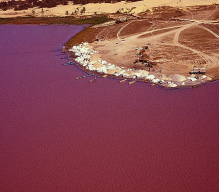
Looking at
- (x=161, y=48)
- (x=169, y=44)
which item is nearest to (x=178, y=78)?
(x=161, y=48)

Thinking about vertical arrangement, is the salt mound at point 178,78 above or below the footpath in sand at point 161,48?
below

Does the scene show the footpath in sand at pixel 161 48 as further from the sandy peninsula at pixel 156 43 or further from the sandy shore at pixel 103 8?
the sandy shore at pixel 103 8

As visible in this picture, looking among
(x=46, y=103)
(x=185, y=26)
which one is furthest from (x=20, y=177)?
(x=185, y=26)

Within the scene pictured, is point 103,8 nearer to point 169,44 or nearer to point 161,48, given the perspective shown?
point 169,44

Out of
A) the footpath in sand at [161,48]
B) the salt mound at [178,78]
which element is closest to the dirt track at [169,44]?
the footpath in sand at [161,48]

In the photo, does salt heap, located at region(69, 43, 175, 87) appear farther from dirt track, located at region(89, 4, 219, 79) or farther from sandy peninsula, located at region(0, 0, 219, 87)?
dirt track, located at region(89, 4, 219, 79)

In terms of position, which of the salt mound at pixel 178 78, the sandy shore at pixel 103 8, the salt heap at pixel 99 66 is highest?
the sandy shore at pixel 103 8

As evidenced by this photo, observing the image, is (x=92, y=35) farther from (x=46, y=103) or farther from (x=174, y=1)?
(x=174, y=1)

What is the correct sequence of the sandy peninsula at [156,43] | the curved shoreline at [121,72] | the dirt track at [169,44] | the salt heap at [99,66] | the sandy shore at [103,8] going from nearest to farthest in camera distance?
the curved shoreline at [121,72]
the salt heap at [99,66]
the sandy peninsula at [156,43]
the dirt track at [169,44]
the sandy shore at [103,8]
